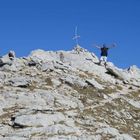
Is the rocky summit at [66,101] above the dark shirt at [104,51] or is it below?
below

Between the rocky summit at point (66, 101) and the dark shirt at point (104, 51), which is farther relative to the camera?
the dark shirt at point (104, 51)

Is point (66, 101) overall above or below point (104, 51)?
below

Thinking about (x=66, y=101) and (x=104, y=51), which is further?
(x=104, y=51)

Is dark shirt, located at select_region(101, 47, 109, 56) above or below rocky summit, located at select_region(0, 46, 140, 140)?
above

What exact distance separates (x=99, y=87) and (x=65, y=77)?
4.88 metres

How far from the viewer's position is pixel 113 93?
60000mm

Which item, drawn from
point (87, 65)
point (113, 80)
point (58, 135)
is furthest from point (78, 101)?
point (87, 65)

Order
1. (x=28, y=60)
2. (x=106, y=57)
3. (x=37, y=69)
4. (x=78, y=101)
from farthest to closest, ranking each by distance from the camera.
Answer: (x=106, y=57)
(x=28, y=60)
(x=37, y=69)
(x=78, y=101)

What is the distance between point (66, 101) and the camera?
51344 mm

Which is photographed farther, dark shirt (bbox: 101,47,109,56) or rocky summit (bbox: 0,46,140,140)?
dark shirt (bbox: 101,47,109,56)

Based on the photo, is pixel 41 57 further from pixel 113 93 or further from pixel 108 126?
pixel 108 126

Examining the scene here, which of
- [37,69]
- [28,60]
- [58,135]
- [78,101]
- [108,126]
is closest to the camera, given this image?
[58,135]

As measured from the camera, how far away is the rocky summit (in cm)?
4212

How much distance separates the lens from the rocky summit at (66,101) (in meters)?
42.1
